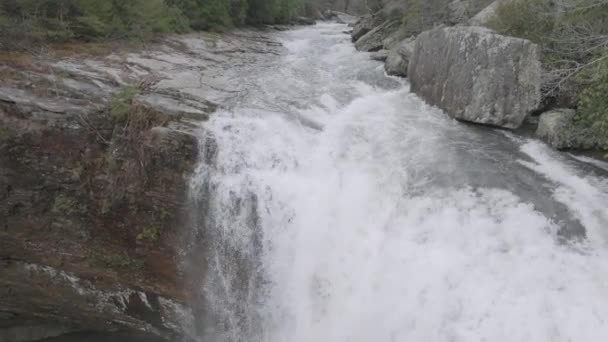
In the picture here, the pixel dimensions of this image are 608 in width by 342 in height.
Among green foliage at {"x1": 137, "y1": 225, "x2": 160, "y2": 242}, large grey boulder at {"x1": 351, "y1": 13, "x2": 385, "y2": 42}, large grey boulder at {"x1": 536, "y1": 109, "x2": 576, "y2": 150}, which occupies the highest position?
large grey boulder at {"x1": 351, "y1": 13, "x2": 385, "y2": 42}

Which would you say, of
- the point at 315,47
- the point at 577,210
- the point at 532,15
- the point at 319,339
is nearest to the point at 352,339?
the point at 319,339

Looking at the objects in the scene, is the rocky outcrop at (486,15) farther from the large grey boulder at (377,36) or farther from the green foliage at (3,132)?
the green foliage at (3,132)

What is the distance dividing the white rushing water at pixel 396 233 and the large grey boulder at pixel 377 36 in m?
8.41

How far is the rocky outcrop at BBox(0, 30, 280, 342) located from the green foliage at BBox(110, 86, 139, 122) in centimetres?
2

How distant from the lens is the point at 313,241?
5922 mm

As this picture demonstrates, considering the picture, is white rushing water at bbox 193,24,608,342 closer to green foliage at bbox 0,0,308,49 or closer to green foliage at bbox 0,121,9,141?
green foliage at bbox 0,121,9,141

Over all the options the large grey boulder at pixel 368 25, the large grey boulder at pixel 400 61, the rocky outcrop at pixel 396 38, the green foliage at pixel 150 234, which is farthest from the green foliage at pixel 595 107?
the large grey boulder at pixel 368 25

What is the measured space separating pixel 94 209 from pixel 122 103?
5.63ft

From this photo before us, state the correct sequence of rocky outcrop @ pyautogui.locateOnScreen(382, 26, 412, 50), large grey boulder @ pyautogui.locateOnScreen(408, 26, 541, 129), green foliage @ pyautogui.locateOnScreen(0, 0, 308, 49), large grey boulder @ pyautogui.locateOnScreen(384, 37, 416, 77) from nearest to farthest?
large grey boulder @ pyautogui.locateOnScreen(408, 26, 541, 129)
green foliage @ pyautogui.locateOnScreen(0, 0, 308, 49)
large grey boulder @ pyautogui.locateOnScreen(384, 37, 416, 77)
rocky outcrop @ pyautogui.locateOnScreen(382, 26, 412, 50)

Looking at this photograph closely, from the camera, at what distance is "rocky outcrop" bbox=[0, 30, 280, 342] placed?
238 inches

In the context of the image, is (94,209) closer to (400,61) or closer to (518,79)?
(518,79)

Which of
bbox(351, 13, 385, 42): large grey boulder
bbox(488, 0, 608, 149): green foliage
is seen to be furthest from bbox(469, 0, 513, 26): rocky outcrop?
bbox(351, 13, 385, 42): large grey boulder

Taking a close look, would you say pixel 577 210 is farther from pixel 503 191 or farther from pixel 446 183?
pixel 446 183

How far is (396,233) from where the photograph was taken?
562 centimetres
